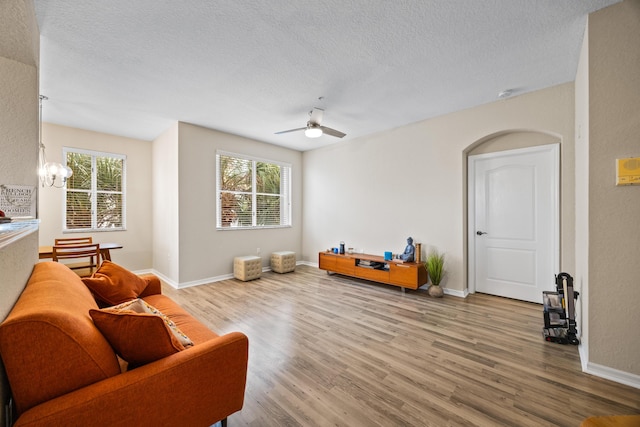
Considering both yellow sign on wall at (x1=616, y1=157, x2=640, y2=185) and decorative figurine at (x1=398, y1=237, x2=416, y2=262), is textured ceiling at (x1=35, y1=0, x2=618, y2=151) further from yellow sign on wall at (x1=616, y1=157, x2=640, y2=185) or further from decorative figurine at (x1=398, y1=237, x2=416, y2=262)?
decorative figurine at (x1=398, y1=237, x2=416, y2=262)

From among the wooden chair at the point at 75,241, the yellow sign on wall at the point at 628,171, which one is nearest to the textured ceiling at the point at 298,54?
the yellow sign on wall at the point at 628,171

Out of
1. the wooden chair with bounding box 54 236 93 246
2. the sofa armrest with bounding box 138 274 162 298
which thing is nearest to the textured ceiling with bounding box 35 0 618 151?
the wooden chair with bounding box 54 236 93 246

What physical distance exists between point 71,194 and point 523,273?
732 centimetres

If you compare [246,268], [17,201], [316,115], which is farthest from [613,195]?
[246,268]

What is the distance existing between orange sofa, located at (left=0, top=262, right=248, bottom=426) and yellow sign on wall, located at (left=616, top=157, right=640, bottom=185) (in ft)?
9.31

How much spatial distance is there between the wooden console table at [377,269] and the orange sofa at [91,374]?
314 centimetres

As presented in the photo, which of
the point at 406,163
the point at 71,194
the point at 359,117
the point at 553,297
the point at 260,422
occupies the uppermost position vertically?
the point at 359,117

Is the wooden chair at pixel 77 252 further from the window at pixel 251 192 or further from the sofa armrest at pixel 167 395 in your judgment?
the sofa armrest at pixel 167 395

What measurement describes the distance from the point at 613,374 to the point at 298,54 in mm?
3700

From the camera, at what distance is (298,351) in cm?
243

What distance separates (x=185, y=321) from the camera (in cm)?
205

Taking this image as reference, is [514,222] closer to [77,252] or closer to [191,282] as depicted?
[191,282]

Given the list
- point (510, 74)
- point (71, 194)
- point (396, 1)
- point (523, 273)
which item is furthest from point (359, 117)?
point (71, 194)

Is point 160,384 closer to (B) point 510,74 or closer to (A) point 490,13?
(A) point 490,13
